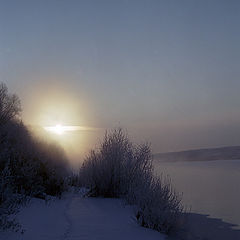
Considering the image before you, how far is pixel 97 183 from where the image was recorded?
11.5 m

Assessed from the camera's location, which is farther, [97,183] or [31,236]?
[97,183]

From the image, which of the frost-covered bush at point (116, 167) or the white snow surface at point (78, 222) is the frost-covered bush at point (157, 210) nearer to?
the white snow surface at point (78, 222)

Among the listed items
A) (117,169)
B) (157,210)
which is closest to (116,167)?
(117,169)

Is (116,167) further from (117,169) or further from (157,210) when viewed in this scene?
(157,210)

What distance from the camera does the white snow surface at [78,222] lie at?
5.99 m

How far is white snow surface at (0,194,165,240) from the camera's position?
5985mm

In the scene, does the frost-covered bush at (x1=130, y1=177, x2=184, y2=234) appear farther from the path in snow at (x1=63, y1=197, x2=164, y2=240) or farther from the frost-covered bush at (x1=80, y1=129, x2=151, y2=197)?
the frost-covered bush at (x1=80, y1=129, x2=151, y2=197)

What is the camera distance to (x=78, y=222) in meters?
7.14

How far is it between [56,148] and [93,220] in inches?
601

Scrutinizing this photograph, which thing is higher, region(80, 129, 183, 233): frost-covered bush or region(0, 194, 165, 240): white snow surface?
region(80, 129, 183, 233): frost-covered bush

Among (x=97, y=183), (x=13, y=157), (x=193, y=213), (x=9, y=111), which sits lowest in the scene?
(x=193, y=213)

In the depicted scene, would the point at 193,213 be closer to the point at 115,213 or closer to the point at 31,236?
the point at 115,213

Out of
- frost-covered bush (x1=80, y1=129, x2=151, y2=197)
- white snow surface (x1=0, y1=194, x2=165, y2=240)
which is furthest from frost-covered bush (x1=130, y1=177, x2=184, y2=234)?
frost-covered bush (x1=80, y1=129, x2=151, y2=197)

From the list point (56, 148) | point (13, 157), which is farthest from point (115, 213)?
point (56, 148)
